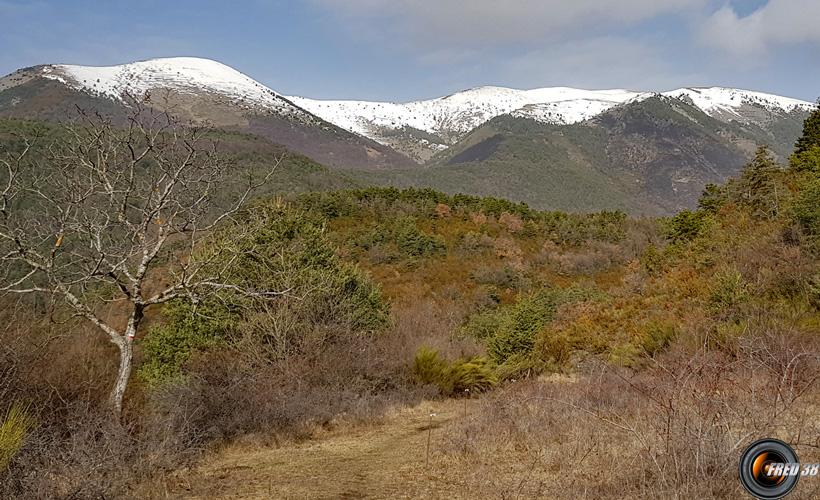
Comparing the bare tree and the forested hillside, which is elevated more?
the bare tree

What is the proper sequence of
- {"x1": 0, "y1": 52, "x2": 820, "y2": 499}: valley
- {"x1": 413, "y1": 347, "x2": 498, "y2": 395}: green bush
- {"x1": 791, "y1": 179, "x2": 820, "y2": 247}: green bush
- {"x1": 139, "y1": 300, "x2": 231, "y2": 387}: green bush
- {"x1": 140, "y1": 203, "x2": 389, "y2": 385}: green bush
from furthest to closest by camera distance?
{"x1": 791, "y1": 179, "x2": 820, "y2": 247}: green bush < {"x1": 413, "y1": 347, "x2": 498, "y2": 395}: green bush < {"x1": 139, "y1": 300, "x2": 231, "y2": 387}: green bush < {"x1": 140, "y1": 203, "x2": 389, "y2": 385}: green bush < {"x1": 0, "y1": 52, "x2": 820, "y2": 499}: valley

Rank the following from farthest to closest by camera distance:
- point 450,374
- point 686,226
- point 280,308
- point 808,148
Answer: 1. point 686,226
2. point 808,148
3. point 450,374
4. point 280,308

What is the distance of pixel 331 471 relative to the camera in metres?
7.36

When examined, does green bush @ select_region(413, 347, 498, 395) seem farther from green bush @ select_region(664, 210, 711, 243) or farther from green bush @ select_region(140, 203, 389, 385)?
green bush @ select_region(664, 210, 711, 243)

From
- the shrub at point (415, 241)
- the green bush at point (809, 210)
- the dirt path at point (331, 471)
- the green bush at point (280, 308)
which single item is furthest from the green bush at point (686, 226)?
the shrub at point (415, 241)

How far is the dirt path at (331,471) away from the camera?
6207 millimetres

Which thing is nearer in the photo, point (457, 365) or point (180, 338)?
point (180, 338)

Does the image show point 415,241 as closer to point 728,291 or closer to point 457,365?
point 457,365

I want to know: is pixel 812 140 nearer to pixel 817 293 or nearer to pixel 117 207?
pixel 817 293

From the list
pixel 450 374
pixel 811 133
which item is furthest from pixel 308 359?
pixel 811 133

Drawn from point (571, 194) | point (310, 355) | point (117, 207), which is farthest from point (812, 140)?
point (571, 194)

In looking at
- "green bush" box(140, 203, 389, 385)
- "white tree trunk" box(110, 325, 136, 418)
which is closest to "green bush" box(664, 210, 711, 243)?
"green bush" box(140, 203, 389, 385)

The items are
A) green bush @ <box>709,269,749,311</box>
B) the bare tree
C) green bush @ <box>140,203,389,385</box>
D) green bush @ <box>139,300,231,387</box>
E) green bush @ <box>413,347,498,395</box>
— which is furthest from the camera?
green bush @ <box>413,347,498,395</box>

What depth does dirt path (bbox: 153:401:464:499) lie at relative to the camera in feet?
20.4
